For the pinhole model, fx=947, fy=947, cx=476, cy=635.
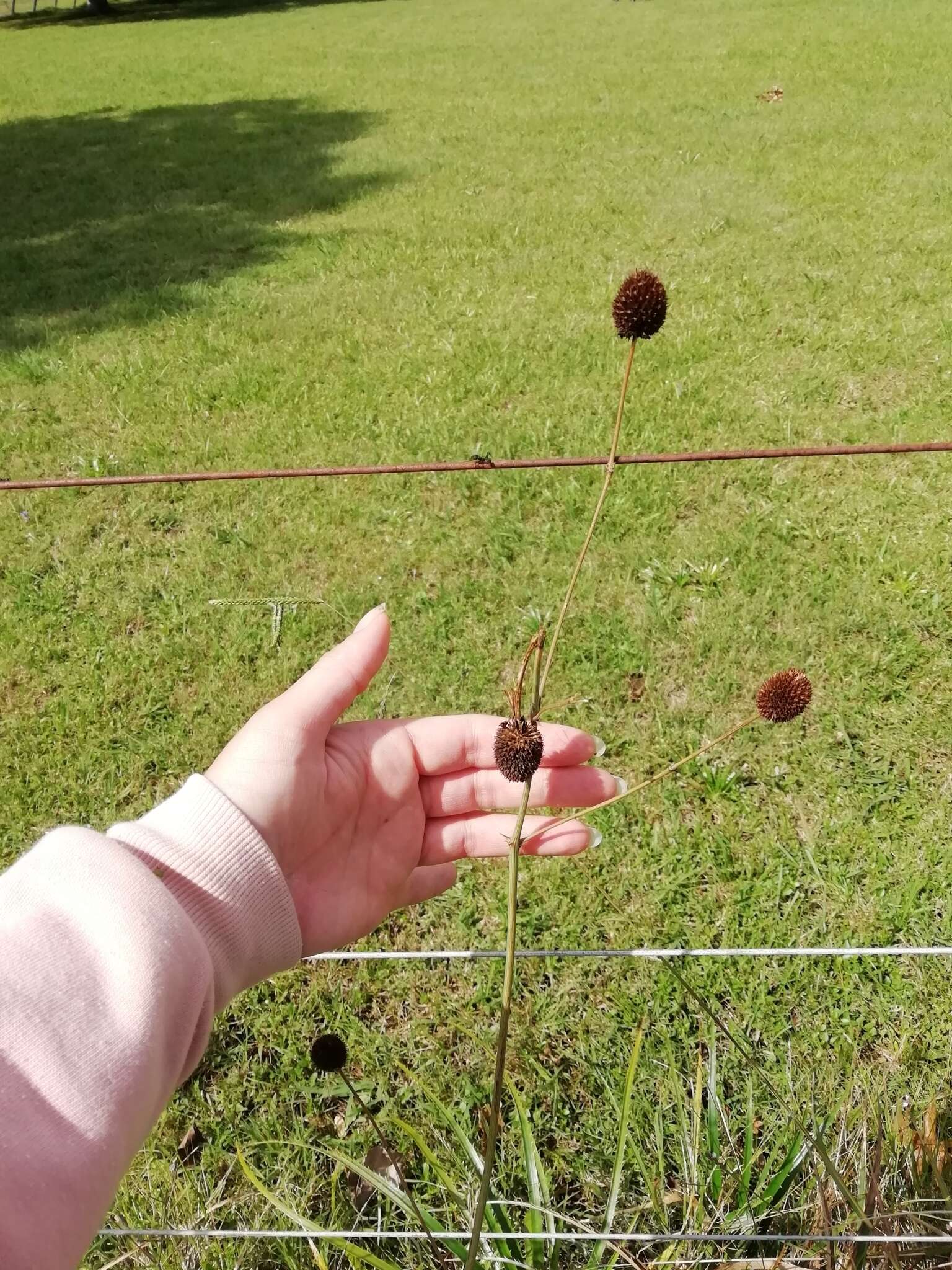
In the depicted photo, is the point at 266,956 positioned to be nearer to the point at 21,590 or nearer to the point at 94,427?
the point at 21,590

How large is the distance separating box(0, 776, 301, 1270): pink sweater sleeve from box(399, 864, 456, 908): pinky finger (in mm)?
389

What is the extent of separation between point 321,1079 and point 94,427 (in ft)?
10.8

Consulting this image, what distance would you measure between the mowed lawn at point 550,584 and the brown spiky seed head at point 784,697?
257 mm

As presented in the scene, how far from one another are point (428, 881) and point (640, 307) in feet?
3.21

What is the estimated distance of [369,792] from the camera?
148 centimetres

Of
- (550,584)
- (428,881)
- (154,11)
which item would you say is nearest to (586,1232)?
(428,881)

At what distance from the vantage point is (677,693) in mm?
2900

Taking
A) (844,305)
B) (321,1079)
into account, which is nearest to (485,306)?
A: (844,305)

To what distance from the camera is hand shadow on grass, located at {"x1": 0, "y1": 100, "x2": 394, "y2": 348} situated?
5711 mm

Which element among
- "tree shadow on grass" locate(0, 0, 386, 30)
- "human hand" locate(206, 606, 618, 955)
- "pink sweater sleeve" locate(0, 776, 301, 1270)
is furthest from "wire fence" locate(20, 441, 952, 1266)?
"tree shadow on grass" locate(0, 0, 386, 30)

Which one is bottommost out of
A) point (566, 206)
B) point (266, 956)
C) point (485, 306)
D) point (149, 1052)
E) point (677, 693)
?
point (677, 693)

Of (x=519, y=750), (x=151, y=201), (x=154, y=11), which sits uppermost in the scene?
(x=154, y=11)

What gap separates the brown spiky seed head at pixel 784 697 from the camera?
107cm

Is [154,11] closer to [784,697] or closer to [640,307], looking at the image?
[640,307]
